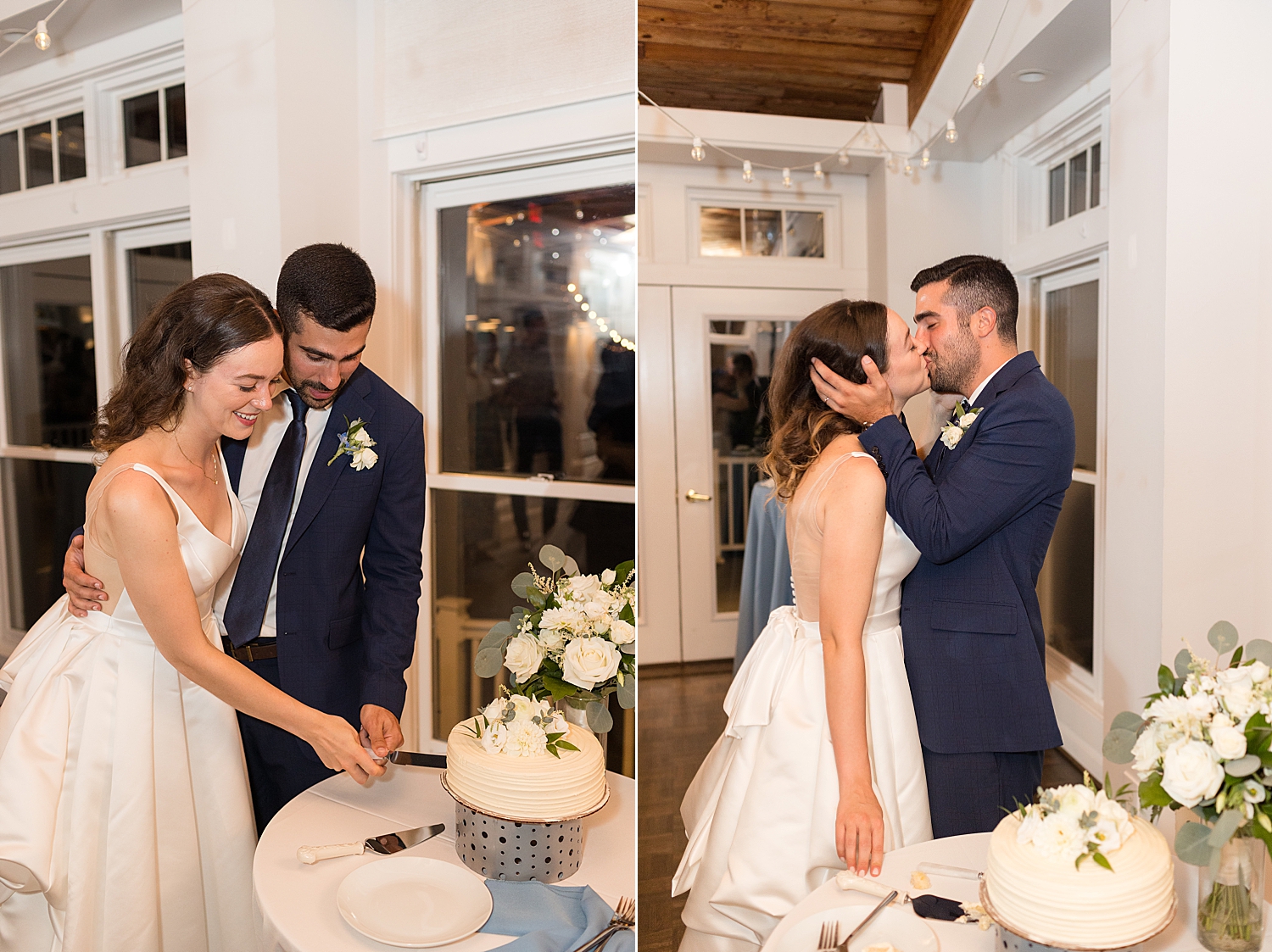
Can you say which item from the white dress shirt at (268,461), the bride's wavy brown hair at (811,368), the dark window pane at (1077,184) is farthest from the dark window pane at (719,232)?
the white dress shirt at (268,461)

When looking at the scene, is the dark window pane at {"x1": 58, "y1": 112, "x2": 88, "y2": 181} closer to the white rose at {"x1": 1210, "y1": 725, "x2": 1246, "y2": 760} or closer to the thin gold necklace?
the thin gold necklace

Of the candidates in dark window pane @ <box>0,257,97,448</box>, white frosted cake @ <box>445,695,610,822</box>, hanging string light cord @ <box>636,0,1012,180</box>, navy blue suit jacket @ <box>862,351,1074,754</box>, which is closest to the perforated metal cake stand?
white frosted cake @ <box>445,695,610,822</box>

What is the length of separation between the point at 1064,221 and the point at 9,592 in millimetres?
1360

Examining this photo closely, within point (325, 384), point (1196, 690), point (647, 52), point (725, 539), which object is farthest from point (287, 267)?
point (1196, 690)

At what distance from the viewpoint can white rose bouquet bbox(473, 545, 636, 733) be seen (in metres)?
1.03

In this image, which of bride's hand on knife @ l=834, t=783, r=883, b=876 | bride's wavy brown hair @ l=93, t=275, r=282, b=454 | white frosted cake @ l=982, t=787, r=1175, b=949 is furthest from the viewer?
bride's hand on knife @ l=834, t=783, r=883, b=876

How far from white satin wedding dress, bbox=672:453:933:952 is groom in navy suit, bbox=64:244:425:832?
0.43 m

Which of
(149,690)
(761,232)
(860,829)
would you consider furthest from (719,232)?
(149,690)

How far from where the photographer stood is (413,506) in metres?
1.01

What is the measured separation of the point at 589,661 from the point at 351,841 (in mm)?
350

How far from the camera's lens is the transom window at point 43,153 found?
38.1 inches

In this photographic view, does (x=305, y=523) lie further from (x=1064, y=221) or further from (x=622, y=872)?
(x=1064, y=221)

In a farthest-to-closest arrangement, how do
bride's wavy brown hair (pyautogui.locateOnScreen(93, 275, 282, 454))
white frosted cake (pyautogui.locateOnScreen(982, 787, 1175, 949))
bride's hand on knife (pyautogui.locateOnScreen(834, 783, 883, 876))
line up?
bride's hand on knife (pyautogui.locateOnScreen(834, 783, 883, 876)) < bride's wavy brown hair (pyautogui.locateOnScreen(93, 275, 282, 454)) < white frosted cake (pyautogui.locateOnScreen(982, 787, 1175, 949))

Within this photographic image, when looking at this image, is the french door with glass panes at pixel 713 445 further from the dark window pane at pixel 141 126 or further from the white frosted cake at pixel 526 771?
the dark window pane at pixel 141 126
